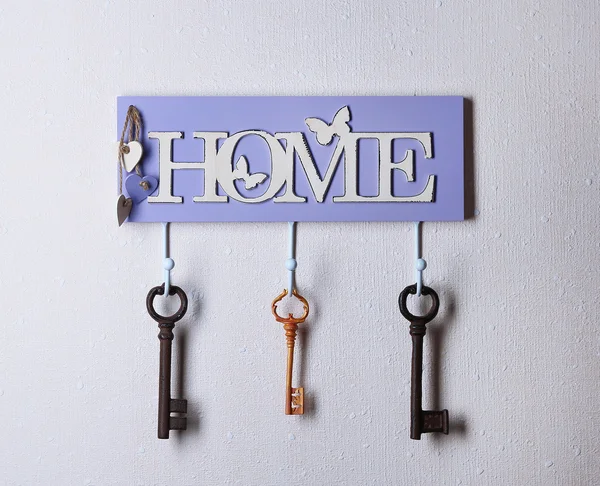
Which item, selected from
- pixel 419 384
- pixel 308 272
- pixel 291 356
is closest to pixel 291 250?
pixel 308 272

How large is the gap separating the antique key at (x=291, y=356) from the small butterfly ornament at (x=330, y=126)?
0.22 m

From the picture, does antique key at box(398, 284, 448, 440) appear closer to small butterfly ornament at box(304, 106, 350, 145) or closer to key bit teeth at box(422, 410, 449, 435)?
key bit teeth at box(422, 410, 449, 435)

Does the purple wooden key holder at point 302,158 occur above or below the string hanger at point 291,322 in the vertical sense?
above

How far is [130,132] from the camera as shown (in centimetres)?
84

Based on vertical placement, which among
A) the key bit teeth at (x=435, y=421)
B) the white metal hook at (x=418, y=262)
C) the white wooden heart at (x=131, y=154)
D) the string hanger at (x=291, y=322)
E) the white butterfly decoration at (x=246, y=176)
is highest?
the white wooden heart at (x=131, y=154)

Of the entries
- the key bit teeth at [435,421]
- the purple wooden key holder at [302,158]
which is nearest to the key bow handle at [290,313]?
the purple wooden key holder at [302,158]

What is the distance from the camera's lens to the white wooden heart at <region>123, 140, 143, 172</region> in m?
0.82

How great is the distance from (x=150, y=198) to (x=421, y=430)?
1.57 feet

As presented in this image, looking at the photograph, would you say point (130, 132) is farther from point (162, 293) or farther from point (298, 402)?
point (298, 402)

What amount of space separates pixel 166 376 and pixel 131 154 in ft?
0.99

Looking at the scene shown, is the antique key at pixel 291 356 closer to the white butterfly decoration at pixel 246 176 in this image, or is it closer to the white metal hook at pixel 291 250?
the white metal hook at pixel 291 250

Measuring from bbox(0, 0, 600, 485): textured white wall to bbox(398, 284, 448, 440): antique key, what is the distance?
31 mm

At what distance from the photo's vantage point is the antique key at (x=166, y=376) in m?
0.82

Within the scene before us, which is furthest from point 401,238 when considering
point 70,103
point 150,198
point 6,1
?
point 6,1
